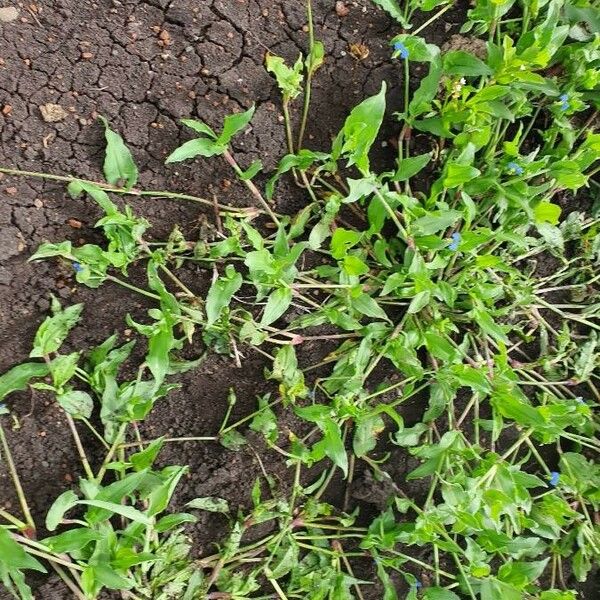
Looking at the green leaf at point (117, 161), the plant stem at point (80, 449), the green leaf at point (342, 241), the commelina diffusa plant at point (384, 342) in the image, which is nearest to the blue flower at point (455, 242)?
the commelina diffusa plant at point (384, 342)

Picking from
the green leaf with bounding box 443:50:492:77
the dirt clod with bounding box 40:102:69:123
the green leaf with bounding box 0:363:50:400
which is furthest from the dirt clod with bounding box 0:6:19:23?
the green leaf with bounding box 443:50:492:77

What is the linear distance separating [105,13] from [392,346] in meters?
1.09

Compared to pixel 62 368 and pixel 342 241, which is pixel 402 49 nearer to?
pixel 342 241

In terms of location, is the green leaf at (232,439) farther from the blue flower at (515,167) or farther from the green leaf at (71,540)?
the blue flower at (515,167)

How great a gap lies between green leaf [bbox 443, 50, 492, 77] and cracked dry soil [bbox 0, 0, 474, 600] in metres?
0.17

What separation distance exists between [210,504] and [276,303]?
538 mm

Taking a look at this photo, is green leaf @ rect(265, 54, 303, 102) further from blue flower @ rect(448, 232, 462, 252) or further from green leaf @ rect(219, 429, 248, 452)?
green leaf @ rect(219, 429, 248, 452)

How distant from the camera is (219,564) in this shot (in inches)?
65.6

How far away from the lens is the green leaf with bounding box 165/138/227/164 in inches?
63.8

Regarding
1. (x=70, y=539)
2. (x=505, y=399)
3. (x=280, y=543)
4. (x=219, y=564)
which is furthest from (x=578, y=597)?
(x=70, y=539)

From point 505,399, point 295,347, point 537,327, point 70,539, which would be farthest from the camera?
point 537,327

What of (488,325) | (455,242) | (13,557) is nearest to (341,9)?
(455,242)

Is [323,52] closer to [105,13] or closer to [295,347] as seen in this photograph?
[105,13]

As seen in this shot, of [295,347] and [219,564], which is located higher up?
→ [295,347]
